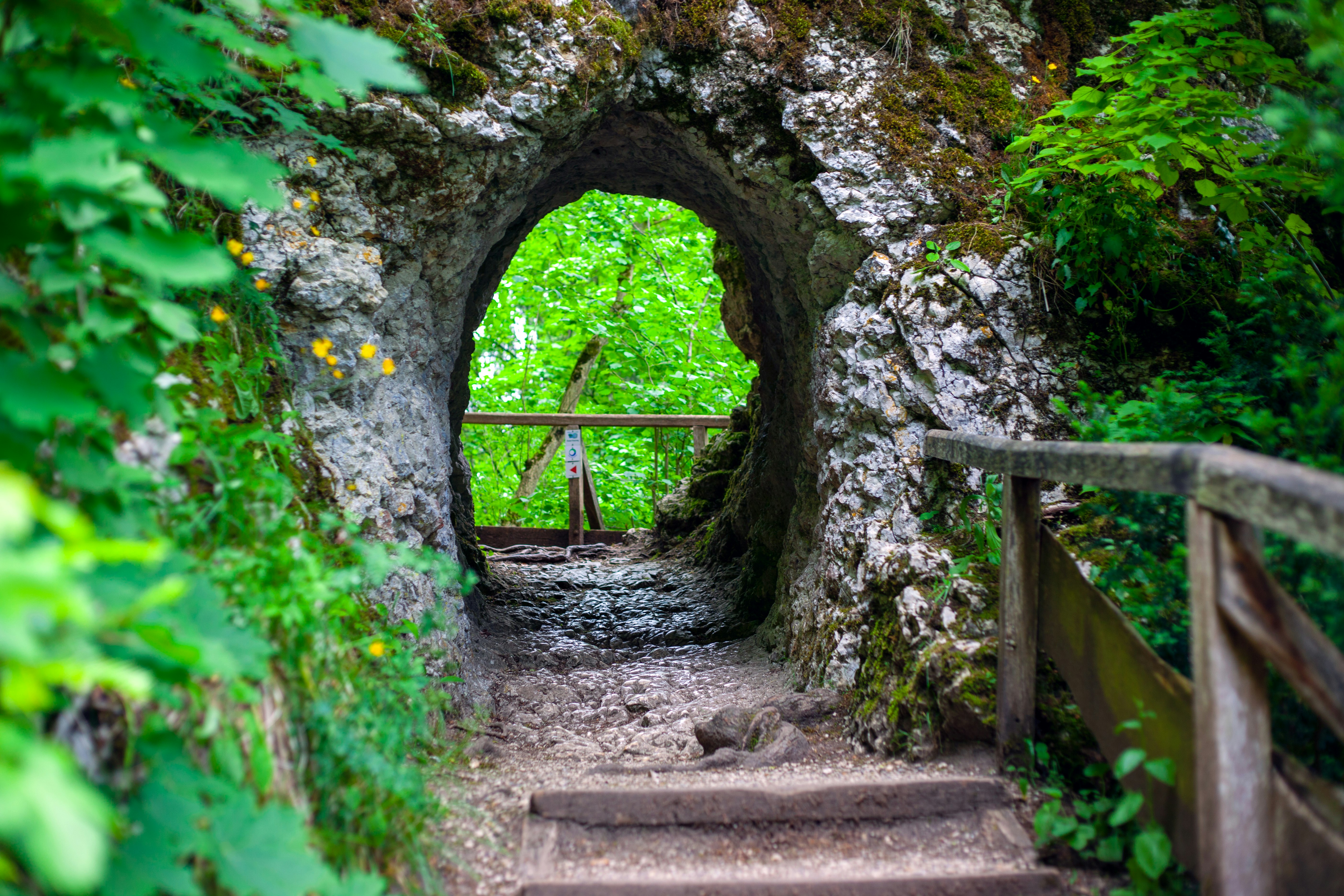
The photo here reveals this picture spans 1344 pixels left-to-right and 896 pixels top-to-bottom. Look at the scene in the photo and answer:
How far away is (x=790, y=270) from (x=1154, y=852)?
3548 mm

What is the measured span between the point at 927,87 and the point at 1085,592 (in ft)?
9.94

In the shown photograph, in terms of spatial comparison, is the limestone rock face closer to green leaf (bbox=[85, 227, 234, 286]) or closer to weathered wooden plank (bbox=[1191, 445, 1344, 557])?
weathered wooden plank (bbox=[1191, 445, 1344, 557])

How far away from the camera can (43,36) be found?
135 cm

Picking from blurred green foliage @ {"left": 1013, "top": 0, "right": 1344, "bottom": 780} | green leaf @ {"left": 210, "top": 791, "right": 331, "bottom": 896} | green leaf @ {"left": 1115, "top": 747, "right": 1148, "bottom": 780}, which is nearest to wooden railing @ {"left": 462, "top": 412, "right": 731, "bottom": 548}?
blurred green foliage @ {"left": 1013, "top": 0, "right": 1344, "bottom": 780}

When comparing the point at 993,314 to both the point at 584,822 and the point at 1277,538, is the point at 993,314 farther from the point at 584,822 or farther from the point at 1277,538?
the point at 584,822

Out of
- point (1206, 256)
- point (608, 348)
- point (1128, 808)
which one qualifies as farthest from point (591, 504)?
point (1128, 808)

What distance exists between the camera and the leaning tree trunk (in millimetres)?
10883

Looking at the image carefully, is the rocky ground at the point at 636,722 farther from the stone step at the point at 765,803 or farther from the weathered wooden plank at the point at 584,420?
the weathered wooden plank at the point at 584,420

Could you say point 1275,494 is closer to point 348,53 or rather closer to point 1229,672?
point 1229,672

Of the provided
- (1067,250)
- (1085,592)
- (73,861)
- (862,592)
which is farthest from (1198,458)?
(1067,250)

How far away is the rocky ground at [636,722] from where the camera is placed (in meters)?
2.19

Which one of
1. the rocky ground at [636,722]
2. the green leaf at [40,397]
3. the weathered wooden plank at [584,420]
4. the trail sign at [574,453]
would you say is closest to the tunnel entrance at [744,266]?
the rocky ground at [636,722]

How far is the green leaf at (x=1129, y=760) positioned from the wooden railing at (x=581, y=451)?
6769 mm

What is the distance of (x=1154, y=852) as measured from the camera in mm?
1752
